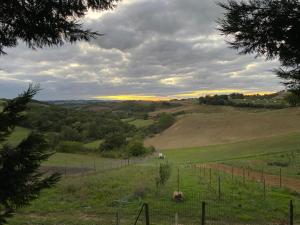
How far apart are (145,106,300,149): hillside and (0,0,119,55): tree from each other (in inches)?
3334

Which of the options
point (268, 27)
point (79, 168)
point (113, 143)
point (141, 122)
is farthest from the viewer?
point (141, 122)

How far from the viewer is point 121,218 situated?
2053 centimetres

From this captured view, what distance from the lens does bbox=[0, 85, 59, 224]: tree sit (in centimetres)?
561

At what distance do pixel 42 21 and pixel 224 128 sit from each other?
317ft

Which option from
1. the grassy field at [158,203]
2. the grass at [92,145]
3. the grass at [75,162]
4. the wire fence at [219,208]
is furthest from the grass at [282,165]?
the grass at [92,145]

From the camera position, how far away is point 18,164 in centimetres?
580

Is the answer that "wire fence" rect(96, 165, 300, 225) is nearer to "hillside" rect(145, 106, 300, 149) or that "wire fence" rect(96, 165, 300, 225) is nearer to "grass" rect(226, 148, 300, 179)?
"grass" rect(226, 148, 300, 179)

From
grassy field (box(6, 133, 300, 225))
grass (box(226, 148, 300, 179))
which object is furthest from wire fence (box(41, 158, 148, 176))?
grass (box(226, 148, 300, 179))

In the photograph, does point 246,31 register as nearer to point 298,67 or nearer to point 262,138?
point 298,67

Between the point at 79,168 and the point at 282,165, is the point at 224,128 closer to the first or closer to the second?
the point at 282,165

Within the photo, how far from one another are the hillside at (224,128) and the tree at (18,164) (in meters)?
85.7

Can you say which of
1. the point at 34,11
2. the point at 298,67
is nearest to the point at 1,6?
the point at 34,11

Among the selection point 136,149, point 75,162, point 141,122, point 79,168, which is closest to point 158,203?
point 79,168

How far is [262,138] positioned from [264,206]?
63.6 m
